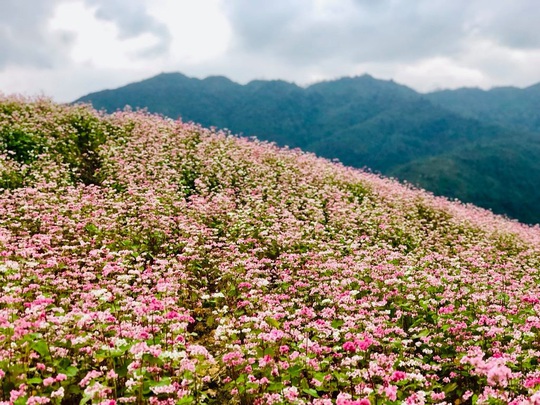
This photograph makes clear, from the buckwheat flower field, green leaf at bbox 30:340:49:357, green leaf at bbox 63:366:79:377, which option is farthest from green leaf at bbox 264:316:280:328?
green leaf at bbox 30:340:49:357

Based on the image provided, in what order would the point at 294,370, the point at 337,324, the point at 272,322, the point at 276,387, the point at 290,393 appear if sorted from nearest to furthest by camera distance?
the point at 290,393 < the point at 276,387 < the point at 294,370 < the point at 272,322 < the point at 337,324

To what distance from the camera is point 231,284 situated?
1080 centimetres

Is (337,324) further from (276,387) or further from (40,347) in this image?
(40,347)

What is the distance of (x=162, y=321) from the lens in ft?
24.6

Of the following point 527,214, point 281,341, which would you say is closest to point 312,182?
point 281,341

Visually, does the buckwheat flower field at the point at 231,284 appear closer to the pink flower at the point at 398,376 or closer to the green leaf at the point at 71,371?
the green leaf at the point at 71,371

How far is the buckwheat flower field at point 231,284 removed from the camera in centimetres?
655

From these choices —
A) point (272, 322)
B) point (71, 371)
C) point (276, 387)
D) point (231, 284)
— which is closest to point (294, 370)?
point (276, 387)

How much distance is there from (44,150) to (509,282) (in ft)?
59.4

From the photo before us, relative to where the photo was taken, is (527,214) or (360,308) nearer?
(360,308)

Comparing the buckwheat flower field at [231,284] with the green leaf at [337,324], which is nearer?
the buckwheat flower field at [231,284]

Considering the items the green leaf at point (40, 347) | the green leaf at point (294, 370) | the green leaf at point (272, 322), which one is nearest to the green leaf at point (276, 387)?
the green leaf at point (294, 370)

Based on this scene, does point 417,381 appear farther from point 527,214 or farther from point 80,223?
point 527,214

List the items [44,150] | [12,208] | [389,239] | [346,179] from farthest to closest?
[346,179], [44,150], [389,239], [12,208]
